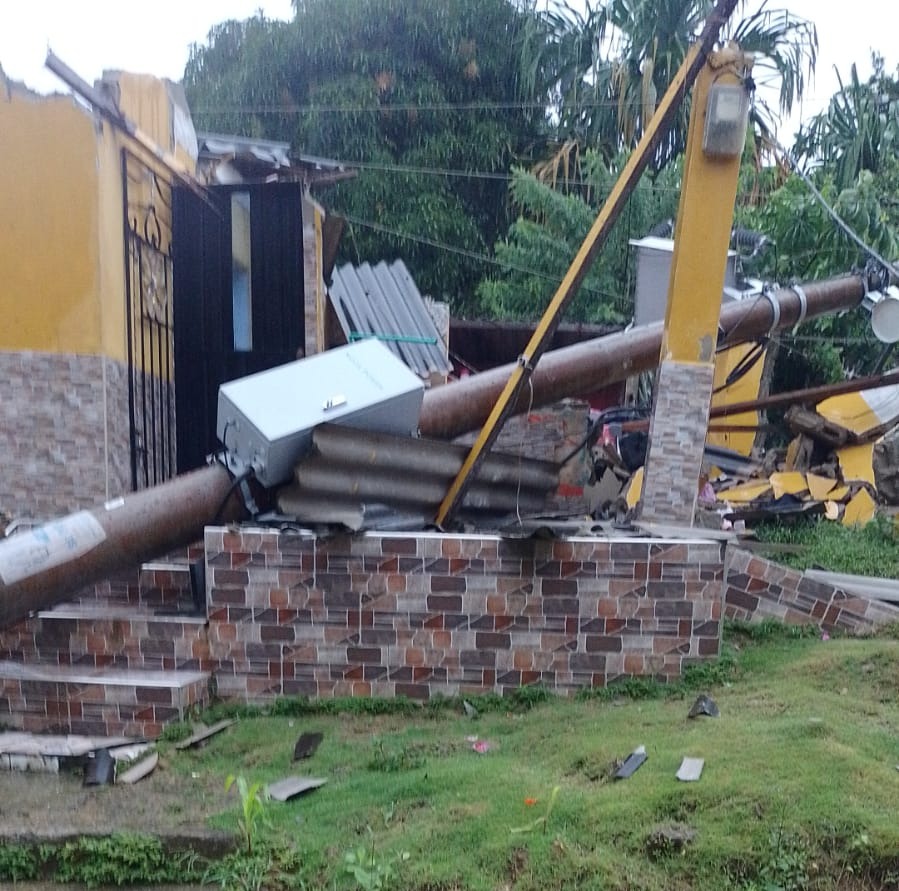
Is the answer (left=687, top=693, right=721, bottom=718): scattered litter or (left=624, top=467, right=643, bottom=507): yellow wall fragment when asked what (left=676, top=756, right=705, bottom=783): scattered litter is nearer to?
(left=687, top=693, right=721, bottom=718): scattered litter

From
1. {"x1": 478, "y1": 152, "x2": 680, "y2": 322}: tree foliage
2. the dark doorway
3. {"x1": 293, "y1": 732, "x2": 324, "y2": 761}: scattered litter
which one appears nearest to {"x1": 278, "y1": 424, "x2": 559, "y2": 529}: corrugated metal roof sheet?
{"x1": 293, "y1": 732, "x2": 324, "y2": 761}: scattered litter

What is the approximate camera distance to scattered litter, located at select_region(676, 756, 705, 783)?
3299mm

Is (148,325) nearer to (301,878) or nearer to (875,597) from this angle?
(301,878)

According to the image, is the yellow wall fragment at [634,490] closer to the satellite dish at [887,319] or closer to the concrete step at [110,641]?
the satellite dish at [887,319]

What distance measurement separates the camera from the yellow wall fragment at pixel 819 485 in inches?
337

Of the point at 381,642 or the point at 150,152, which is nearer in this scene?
the point at 381,642

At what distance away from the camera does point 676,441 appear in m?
6.30

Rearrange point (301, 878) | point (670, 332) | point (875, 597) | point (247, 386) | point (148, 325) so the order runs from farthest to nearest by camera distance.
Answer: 1. point (148, 325)
2. point (670, 332)
3. point (875, 597)
4. point (247, 386)
5. point (301, 878)

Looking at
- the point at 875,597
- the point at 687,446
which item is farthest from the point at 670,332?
the point at 875,597

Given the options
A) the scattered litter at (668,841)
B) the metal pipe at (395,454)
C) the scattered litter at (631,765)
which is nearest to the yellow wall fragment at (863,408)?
the metal pipe at (395,454)

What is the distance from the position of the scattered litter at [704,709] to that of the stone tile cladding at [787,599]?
1.25 meters

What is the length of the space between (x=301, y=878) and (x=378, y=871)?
322 millimetres

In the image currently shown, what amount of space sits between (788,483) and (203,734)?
6.50 m

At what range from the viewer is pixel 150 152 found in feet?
21.8
